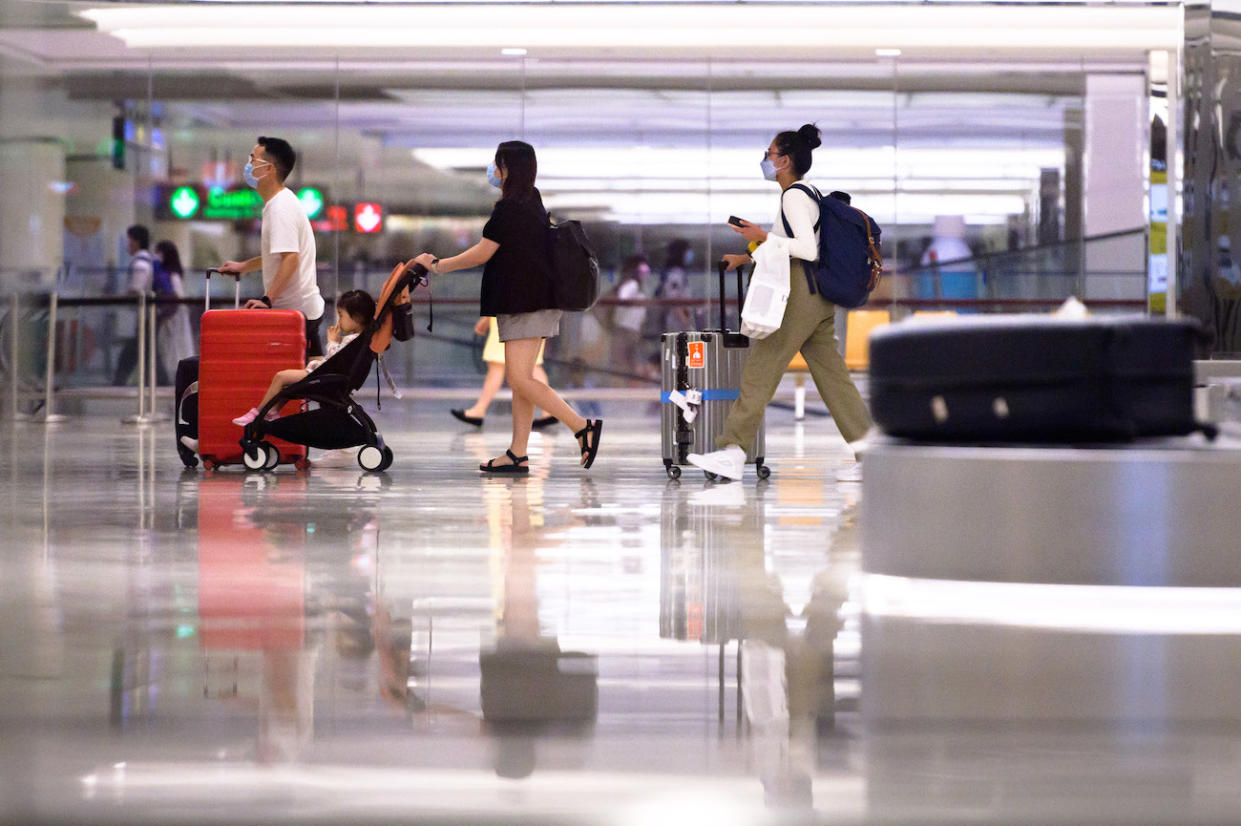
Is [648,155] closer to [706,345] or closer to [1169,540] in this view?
[706,345]

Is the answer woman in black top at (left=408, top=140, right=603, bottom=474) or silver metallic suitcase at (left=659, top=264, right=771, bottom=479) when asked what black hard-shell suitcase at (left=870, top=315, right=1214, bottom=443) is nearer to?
silver metallic suitcase at (left=659, top=264, right=771, bottom=479)

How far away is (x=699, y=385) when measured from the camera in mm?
7488

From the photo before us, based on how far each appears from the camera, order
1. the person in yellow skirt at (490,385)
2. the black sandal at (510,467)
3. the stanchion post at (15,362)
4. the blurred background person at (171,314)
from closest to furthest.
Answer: the black sandal at (510,467) → the person in yellow skirt at (490,385) → the stanchion post at (15,362) → the blurred background person at (171,314)

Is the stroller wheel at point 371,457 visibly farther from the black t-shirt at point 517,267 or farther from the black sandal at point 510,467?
the black t-shirt at point 517,267

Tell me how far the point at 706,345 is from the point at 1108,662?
4.58 m

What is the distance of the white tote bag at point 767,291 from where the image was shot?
683 cm

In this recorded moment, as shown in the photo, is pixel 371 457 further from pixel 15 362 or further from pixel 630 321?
pixel 630 321

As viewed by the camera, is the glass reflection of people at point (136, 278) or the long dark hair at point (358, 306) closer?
the long dark hair at point (358, 306)

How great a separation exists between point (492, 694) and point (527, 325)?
4.83 meters

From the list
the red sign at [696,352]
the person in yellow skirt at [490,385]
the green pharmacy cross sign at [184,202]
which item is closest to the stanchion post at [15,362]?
the green pharmacy cross sign at [184,202]

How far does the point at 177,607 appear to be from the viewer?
3551mm

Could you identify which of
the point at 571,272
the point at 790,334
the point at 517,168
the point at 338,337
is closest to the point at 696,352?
the point at 790,334

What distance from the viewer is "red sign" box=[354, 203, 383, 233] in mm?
16250

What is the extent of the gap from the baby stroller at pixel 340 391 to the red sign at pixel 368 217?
8798 mm
